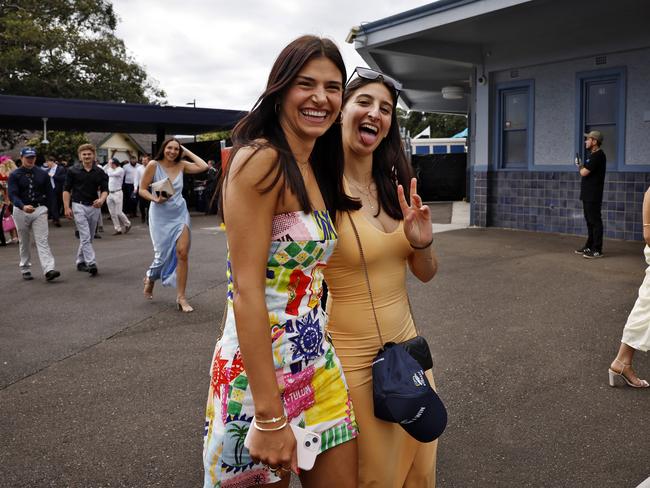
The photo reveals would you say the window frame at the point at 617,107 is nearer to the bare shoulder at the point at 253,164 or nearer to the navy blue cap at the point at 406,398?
the navy blue cap at the point at 406,398

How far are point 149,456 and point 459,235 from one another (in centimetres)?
1016

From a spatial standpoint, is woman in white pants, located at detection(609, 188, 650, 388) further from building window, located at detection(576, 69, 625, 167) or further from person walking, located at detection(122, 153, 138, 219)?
person walking, located at detection(122, 153, 138, 219)

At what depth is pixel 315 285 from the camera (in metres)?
1.85

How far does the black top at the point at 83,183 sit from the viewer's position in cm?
1007

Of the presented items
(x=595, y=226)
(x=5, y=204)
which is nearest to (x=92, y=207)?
(x=5, y=204)

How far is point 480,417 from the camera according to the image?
12.9ft

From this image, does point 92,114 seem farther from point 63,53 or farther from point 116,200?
point 63,53

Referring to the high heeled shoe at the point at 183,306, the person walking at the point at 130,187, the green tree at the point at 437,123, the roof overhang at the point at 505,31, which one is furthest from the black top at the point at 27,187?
the green tree at the point at 437,123

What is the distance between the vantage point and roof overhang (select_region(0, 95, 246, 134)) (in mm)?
18953

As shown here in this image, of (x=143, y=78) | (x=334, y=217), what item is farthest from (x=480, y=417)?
(x=143, y=78)

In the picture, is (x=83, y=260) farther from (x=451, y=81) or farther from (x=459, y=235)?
(x=451, y=81)

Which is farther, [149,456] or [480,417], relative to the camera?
[480,417]

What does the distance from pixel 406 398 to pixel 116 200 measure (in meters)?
15.6

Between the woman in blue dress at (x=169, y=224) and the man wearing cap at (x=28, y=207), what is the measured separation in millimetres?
3216
